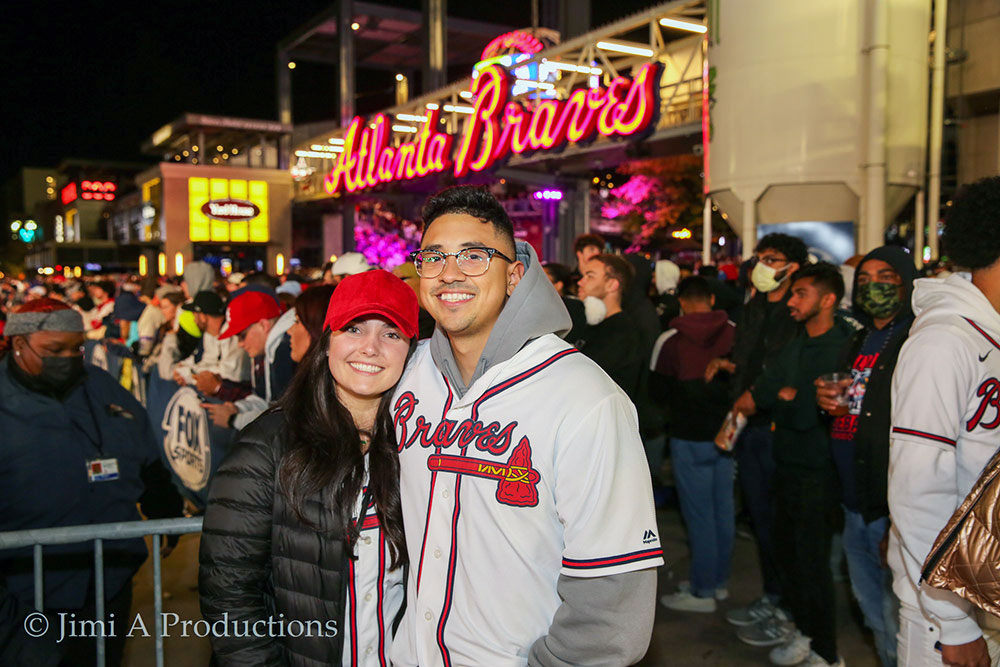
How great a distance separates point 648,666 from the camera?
452 centimetres

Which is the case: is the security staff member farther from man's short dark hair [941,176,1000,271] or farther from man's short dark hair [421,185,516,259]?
man's short dark hair [941,176,1000,271]

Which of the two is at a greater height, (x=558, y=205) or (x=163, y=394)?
(x=558, y=205)

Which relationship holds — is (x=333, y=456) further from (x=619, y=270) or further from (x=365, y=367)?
(x=619, y=270)

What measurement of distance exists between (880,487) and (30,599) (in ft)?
13.1

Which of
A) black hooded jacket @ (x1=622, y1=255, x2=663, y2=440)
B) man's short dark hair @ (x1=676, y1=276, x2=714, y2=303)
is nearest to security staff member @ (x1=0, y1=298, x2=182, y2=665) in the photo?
black hooded jacket @ (x1=622, y1=255, x2=663, y2=440)

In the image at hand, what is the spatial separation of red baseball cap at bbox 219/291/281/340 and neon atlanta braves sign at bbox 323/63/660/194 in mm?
10851

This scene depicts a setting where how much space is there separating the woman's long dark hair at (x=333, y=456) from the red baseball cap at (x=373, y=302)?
0.15 meters

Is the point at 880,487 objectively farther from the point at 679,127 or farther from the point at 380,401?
the point at 679,127

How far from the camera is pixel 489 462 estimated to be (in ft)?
6.44

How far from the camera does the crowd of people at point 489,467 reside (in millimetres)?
1920

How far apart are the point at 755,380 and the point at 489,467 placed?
335cm

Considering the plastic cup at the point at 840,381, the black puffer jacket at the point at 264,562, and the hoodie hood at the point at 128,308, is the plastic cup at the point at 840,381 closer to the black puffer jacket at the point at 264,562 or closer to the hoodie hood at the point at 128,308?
the black puffer jacket at the point at 264,562

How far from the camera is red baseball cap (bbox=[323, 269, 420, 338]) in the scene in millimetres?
2496

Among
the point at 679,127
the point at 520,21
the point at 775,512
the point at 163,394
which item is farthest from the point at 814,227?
the point at 520,21
